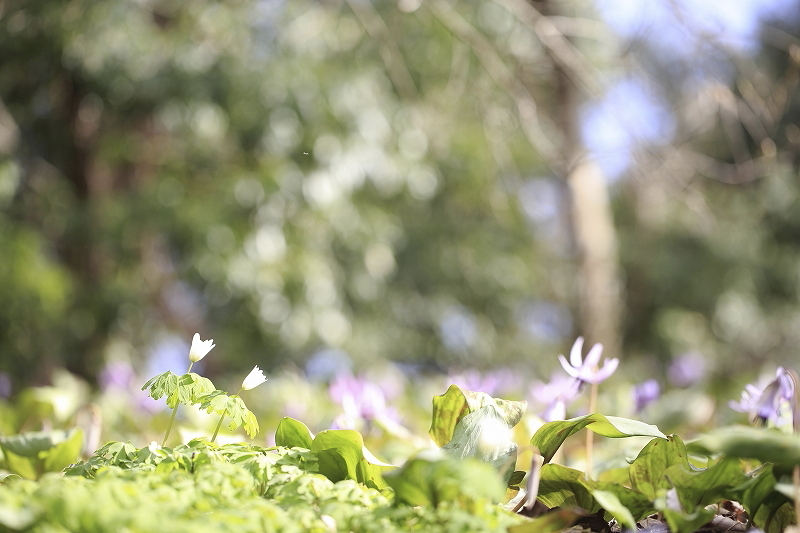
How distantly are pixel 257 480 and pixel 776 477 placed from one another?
78 cm

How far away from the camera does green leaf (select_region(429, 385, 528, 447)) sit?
133cm

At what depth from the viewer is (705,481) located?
1163 mm

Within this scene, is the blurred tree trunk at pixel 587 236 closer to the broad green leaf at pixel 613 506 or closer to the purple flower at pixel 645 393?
the purple flower at pixel 645 393

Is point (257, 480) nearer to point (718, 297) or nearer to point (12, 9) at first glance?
point (12, 9)

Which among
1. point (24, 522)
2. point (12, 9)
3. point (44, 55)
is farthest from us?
point (44, 55)

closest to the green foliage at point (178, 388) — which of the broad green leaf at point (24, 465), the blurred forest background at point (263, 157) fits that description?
the broad green leaf at point (24, 465)

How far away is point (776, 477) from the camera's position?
3.61 feet

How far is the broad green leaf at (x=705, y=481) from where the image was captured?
3.75 feet

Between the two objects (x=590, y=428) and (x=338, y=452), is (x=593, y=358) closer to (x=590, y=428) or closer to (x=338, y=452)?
(x=590, y=428)

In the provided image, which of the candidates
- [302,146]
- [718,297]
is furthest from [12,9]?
[718,297]

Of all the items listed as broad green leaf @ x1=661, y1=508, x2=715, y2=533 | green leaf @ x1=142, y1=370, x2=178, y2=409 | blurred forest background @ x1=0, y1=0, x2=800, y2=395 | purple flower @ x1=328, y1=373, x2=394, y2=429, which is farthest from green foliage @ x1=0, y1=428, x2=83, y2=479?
blurred forest background @ x1=0, y1=0, x2=800, y2=395

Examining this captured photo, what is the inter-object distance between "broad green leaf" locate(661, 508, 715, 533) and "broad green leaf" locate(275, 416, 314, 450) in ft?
2.03

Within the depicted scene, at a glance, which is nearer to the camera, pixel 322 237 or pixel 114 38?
pixel 114 38

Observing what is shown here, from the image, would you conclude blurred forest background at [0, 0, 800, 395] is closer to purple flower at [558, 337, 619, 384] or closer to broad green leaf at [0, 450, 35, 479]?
purple flower at [558, 337, 619, 384]
